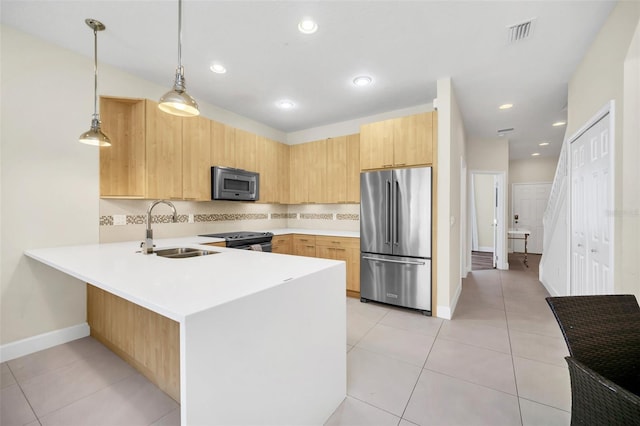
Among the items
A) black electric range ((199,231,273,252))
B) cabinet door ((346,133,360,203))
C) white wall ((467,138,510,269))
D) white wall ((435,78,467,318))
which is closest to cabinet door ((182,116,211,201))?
black electric range ((199,231,273,252))

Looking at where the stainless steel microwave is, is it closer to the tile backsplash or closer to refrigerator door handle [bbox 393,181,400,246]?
the tile backsplash

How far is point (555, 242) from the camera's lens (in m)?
3.84

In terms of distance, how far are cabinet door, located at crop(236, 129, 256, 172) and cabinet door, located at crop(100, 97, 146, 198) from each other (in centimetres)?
123

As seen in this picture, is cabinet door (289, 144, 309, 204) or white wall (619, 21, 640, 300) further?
cabinet door (289, 144, 309, 204)

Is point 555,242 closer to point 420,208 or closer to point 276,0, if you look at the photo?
point 420,208

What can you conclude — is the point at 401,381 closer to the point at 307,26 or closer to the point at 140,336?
the point at 140,336

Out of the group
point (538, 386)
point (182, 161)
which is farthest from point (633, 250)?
point (182, 161)

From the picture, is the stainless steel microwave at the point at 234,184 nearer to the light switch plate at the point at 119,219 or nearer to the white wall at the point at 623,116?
the light switch plate at the point at 119,219

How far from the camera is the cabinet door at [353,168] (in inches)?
162

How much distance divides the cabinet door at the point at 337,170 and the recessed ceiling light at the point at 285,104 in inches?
34.0

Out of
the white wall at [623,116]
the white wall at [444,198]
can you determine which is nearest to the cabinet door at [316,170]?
the white wall at [444,198]

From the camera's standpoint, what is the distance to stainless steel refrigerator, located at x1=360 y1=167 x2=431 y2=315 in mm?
3146

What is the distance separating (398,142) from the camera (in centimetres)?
336

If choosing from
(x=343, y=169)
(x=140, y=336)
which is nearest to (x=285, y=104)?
(x=343, y=169)
